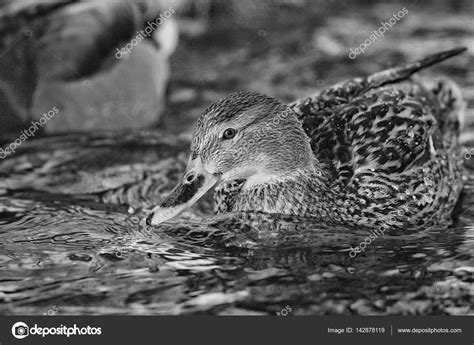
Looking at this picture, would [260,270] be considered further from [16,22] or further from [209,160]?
[16,22]

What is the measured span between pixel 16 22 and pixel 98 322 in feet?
17.7

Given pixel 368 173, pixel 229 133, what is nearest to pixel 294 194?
pixel 368 173

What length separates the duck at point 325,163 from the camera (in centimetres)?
701

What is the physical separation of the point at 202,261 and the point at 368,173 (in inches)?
68.8

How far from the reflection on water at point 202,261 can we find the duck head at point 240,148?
422mm

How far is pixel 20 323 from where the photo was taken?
19.7ft

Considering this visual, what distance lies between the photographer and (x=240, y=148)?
7.15 meters
